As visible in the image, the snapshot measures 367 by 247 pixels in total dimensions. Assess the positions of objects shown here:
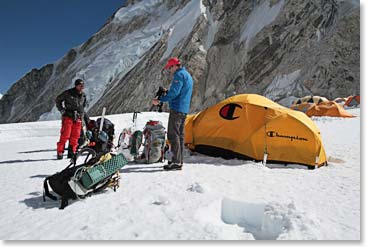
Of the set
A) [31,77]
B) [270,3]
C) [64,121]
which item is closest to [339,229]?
[64,121]

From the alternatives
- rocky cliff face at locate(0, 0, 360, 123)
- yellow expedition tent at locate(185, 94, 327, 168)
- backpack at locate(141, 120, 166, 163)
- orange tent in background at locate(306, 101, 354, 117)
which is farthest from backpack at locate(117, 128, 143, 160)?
rocky cliff face at locate(0, 0, 360, 123)

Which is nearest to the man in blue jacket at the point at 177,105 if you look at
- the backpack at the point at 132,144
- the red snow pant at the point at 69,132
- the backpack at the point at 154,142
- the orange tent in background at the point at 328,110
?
the backpack at the point at 154,142

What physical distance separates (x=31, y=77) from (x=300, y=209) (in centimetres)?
6293

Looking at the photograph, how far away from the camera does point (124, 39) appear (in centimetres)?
4456

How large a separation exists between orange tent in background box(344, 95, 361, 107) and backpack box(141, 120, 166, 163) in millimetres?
16980

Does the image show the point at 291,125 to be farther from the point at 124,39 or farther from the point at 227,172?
the point at 124,39

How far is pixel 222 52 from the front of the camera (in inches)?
1224

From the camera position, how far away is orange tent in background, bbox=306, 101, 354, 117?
13570mm

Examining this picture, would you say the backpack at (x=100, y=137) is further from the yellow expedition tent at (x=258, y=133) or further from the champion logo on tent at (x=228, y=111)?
the champion logo on tent at (x=228, y=111)

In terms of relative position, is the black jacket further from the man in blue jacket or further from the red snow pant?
the man in blue jacket

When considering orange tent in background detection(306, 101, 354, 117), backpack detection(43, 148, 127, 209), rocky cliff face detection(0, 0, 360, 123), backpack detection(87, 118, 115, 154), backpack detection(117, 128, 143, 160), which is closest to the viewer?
backpack detection(43, 148, 127, 209)

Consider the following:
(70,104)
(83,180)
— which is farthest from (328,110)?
(83,180)

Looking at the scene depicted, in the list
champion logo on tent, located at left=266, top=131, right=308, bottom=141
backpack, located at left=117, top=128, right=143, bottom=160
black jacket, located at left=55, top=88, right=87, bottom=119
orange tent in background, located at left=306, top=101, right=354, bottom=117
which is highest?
orange tent in background, located at left=306, top=101, right=354, bottom=117

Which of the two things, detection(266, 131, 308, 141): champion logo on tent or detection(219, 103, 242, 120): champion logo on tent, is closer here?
detection(266, 131, 308, 141): champion logo on tent
